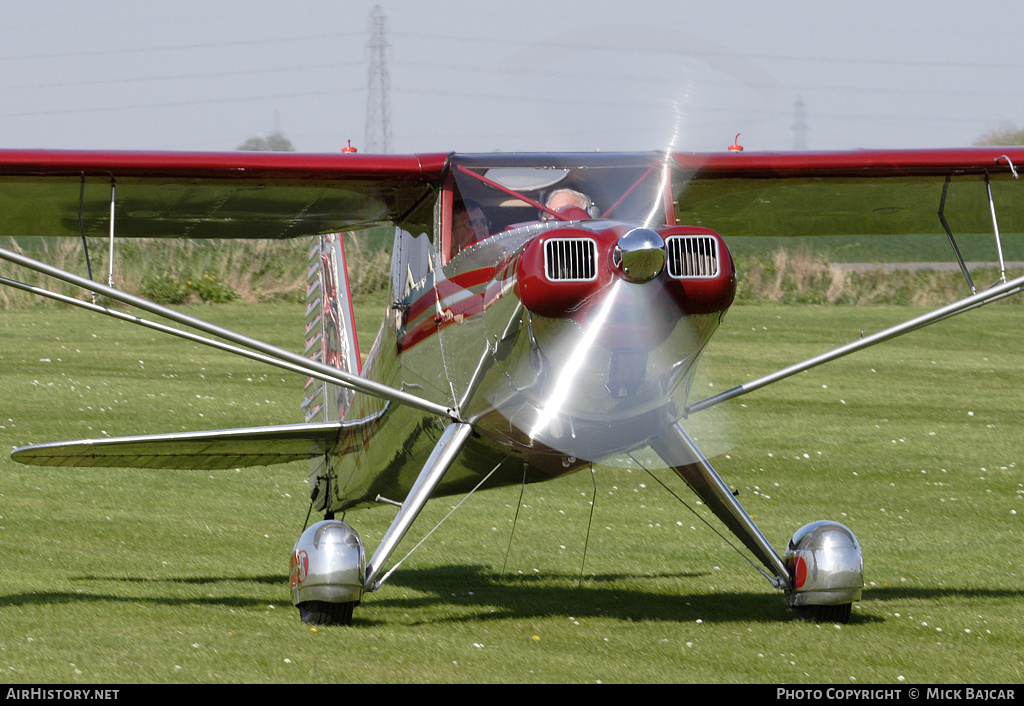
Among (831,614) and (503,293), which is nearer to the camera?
(503,293)

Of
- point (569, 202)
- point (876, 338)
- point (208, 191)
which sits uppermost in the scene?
point (208, 191)

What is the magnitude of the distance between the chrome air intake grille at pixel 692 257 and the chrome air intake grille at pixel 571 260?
1.07ft

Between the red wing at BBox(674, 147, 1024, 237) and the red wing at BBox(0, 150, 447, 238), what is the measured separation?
1833 mm

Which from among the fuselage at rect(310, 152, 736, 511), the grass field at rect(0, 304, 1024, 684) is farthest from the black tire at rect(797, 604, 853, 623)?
the fuselage at rect(310, 152, 736, 511)

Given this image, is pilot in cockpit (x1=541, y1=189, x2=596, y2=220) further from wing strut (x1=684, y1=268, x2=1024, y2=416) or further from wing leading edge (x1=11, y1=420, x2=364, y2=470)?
wing leading edge (x1=11, y1=420, x2=364, y2=470)

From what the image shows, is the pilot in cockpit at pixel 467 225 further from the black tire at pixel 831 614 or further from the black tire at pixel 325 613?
the black tire at pixel 831 614

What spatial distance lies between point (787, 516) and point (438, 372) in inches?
188

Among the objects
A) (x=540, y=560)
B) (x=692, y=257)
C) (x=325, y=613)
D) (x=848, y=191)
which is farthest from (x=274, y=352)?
(x=848, y=191)

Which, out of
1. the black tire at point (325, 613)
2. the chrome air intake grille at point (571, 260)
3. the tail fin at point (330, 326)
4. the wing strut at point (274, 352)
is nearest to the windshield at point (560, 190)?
the wing strut at point (274, 352)

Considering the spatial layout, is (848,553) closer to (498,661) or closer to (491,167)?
(498,661)

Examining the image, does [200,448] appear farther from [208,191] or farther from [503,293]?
[503,293]

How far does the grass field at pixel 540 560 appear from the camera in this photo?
5934 mm

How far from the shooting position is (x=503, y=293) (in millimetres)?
5836

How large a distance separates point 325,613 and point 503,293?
2038 millimetres
